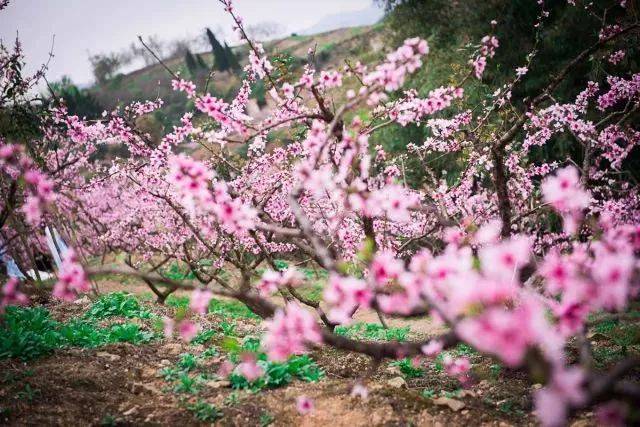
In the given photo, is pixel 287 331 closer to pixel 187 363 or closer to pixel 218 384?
pixel 218 384

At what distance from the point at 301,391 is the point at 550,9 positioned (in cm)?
1416

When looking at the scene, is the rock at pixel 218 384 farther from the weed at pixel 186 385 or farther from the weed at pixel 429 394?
the weed at pixel 429 394

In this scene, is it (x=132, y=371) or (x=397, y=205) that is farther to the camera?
(x=132, y=371)

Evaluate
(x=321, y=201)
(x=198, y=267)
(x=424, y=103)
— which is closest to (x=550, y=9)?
(x=321, y=201)

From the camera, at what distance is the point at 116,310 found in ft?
22.6

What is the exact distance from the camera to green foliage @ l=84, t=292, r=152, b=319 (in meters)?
6.72

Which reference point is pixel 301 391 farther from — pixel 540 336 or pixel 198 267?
pixel 198 267

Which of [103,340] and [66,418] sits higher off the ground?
[103,340]

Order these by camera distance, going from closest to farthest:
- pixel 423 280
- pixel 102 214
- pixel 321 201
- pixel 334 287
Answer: pixel 423 280
pixel 334 287
pixel 321 201
pixel 102 214

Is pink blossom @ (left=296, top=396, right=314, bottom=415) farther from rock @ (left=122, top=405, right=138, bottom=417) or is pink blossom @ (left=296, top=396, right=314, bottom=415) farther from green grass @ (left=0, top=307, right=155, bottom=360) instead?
green grass @ (left=0, top=307, right=155, bottom=360)

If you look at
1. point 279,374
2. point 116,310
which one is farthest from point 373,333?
point 116,310

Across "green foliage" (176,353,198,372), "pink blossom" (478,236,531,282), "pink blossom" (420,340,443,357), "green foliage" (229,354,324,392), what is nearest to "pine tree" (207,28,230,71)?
"green foliage" (176,353,198,372)

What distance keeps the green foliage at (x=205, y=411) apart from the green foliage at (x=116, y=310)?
12.2 ft

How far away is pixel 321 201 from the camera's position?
1054 centimetres
